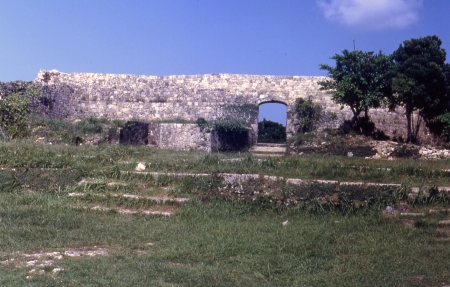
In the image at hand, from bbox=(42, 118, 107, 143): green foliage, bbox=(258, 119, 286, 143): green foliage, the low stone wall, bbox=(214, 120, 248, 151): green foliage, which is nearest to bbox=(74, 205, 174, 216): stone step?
bbox=(42, 118, 107, 143): green foliage

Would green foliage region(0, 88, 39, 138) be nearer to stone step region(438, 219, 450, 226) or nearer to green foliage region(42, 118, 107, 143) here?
green foliage region(42, 118, 107, 143)

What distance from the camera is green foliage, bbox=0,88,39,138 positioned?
13.7 metres

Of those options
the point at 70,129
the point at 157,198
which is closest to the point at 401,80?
the point at 70,129

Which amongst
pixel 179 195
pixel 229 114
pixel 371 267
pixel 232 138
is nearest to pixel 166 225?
pixel 179 195

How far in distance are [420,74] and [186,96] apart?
360 inches

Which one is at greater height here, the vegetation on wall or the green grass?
the vegetation on wall

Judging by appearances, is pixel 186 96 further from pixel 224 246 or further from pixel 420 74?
pixel 224 246

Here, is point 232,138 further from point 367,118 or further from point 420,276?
point 420,276

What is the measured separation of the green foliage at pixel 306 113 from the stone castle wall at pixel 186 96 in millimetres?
290

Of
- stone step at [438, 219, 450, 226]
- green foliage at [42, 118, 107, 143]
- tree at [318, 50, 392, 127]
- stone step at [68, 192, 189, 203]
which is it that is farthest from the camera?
tree at [318, 50, 392, 127]

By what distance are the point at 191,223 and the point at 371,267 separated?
8.72 feet

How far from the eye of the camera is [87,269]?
14.7 feet

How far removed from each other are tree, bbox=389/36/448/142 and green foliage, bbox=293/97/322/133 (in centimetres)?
318

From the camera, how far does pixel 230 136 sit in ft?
53.4
